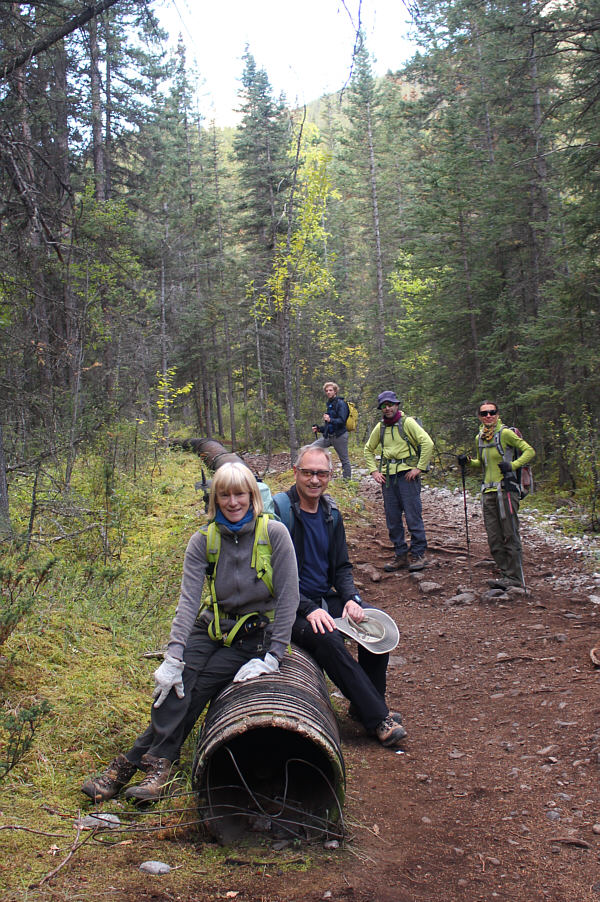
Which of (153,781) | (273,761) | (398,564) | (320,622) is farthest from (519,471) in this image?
(153,781)

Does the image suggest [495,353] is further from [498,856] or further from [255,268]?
[255,268]

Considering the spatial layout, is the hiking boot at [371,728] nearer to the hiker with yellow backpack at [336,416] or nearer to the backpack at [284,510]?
the backpack at [284,510]

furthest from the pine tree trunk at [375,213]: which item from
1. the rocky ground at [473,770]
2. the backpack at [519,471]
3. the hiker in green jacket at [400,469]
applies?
the rocky ground at [473,770]

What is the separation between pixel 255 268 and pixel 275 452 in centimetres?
798

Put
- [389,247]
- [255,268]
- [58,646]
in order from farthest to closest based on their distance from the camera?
[389,247] < [255,268] < [58,646]

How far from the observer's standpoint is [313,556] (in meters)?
4.74

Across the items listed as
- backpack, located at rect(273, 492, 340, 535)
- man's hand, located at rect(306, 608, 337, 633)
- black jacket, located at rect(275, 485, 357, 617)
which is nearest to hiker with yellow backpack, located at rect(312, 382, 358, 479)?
black jacket, located at rect(275, 485, 357, 617)

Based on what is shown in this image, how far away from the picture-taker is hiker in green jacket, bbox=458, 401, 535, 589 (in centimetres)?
793

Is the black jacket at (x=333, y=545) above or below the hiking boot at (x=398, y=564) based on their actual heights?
above

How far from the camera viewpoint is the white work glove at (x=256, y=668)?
11.9ft

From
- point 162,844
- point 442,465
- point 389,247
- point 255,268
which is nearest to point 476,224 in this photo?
point 442,465

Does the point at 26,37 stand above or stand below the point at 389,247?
below

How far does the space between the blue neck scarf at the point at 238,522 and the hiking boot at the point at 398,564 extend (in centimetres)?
574

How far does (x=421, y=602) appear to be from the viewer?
8.18 m
